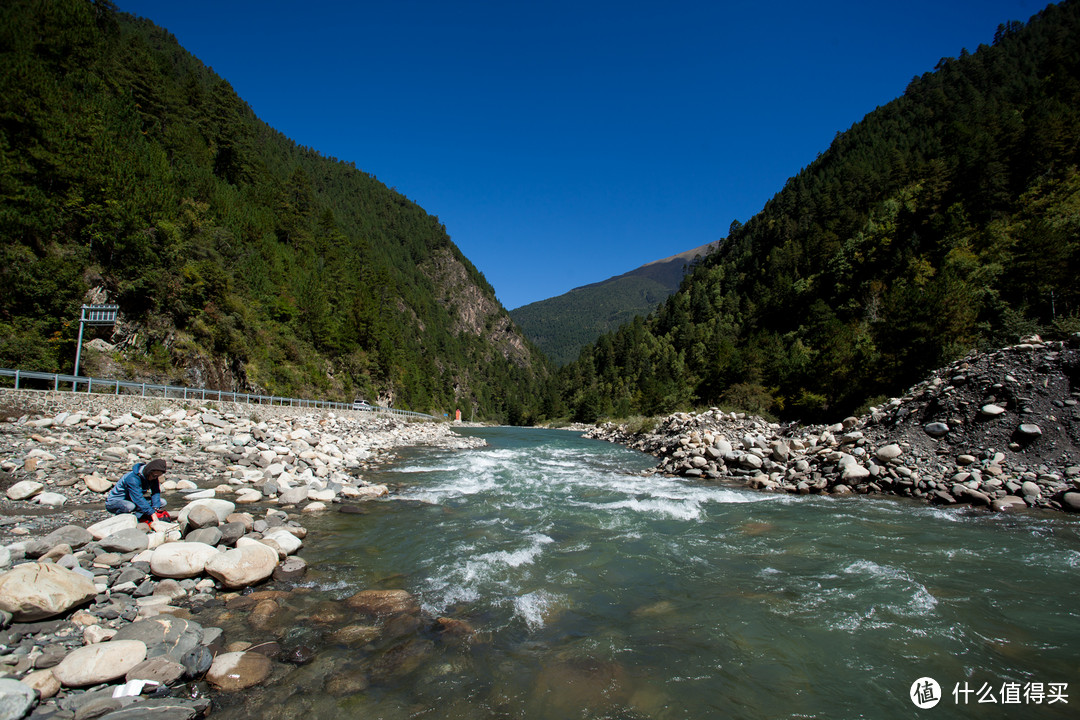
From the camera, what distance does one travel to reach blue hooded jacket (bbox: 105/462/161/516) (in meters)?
7.54

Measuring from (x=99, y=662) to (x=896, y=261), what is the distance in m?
66.3

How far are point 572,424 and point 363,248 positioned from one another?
5898 centimetres

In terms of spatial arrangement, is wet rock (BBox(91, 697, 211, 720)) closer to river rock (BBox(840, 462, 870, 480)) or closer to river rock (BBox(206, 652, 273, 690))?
river rock (BBox(206, 652, 273, 690))

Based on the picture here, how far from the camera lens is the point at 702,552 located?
827cm

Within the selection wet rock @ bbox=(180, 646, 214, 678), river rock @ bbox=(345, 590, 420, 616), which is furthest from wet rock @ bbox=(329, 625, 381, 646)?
wet rock @ bbox=(180, 646, 214, 678)

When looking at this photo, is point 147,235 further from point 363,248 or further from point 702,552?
point 363,248

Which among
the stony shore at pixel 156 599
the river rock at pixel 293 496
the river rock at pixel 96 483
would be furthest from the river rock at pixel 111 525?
the river rock at pixel 96 483

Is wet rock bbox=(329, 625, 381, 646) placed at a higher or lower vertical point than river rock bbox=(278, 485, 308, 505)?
higher

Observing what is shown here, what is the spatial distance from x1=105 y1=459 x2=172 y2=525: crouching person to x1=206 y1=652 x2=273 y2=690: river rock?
Answer: 4678mm

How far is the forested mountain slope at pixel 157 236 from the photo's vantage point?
20.9m

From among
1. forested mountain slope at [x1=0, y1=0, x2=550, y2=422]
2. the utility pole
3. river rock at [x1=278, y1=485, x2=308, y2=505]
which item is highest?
forested mountain slope at [x1=0, y1=0, x2=550, y2=422]

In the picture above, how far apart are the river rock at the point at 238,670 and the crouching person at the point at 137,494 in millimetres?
4678

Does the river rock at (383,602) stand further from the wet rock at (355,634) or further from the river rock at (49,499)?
the river rock at (49,499)

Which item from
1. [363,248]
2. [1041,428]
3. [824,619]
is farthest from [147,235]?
[363,248]
